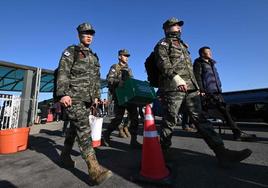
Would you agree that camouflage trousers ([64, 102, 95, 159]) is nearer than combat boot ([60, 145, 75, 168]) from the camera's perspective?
Yes

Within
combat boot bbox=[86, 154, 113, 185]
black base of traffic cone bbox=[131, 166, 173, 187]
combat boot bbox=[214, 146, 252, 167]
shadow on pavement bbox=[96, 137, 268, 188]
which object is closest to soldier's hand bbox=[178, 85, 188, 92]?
combat boot bbox=[214, 146, 252, 167]

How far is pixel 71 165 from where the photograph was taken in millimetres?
3426

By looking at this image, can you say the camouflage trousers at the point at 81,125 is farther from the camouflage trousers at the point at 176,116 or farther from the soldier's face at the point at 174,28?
the soldier's face at the point at 174,28

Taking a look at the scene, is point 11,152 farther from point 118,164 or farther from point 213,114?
point 213,114

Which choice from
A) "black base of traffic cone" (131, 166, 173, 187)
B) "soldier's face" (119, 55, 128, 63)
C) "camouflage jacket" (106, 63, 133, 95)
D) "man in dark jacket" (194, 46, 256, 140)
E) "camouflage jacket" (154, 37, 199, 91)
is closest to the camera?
"black base of traffic cone" (131, 166, 173, 187)

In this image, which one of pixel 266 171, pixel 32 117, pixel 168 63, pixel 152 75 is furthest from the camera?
pixel 32 117

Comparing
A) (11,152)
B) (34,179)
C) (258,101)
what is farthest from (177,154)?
(258,101)

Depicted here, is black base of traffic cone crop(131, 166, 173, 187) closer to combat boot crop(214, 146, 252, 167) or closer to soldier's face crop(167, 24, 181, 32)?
combat boot crop(214, 146, 252, 167)

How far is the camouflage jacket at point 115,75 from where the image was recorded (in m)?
5.06

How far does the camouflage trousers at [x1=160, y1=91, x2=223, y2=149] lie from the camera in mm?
3188

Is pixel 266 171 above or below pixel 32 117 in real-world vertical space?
below

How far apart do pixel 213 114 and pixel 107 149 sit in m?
4.26

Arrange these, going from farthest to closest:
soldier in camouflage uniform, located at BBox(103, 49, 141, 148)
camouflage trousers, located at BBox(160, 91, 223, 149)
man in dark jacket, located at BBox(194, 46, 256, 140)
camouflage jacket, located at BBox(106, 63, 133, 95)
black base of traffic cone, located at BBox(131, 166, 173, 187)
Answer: man in dark jacket, located at BBox(194, 46, 256, 140)
camouflage jacket, located at BBox(106, 63, 133, 95)
soldier in camouflage uniform, located at BBox(103, 49, 141, 148)
camouflage trousers, located at BBox(160, 91, 223, 149)
black base of traffic cone, located at BBox(131, 166, 173, 187)

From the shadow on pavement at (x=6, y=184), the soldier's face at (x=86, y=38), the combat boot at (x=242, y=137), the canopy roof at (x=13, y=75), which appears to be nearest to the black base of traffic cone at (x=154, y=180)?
the shadow on pavement at (x=6, y=184)
